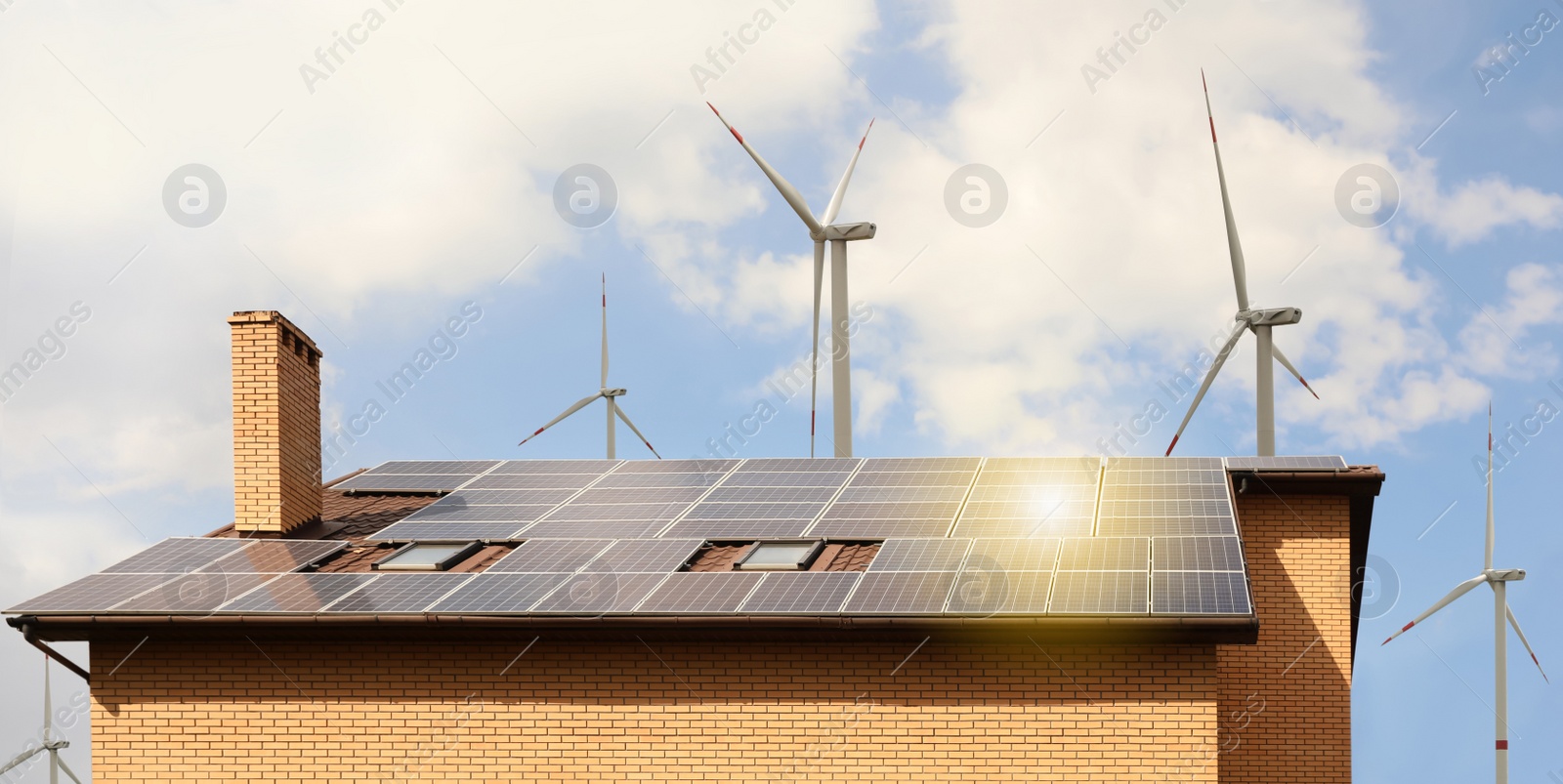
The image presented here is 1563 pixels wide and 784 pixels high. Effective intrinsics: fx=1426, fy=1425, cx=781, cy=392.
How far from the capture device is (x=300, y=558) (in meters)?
18.1

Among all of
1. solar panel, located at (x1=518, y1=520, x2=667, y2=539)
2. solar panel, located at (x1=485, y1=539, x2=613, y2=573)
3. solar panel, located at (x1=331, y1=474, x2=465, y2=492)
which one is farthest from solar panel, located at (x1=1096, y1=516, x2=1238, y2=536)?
solar panel, located at (x1=331, y1=474, x2=465, y2=492)

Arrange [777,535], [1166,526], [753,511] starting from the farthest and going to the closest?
[753,511]
[777,535]
[1166,526]

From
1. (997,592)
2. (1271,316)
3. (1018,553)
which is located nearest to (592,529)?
(1018,553)

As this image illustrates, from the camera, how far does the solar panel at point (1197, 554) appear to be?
1605cm

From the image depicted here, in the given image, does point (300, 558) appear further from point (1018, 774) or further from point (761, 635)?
point (1018, 774)

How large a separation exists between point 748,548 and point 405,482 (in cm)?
758

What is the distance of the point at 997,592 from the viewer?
614 inches

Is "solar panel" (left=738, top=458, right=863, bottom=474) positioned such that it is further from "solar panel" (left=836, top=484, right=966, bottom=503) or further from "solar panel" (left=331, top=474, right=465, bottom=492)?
"solar panel" (left=331, top=474, right=465, bottom=492)

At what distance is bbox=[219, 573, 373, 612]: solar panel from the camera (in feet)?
53.0

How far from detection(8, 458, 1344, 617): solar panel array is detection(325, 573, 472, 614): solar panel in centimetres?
3

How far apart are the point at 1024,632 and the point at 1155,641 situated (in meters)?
1.37

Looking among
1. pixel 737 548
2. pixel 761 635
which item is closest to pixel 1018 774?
pixel 761 635

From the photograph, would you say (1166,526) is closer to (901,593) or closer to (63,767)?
(901,593)

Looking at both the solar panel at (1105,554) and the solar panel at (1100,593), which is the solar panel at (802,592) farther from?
the solar panel at (1105,554)
